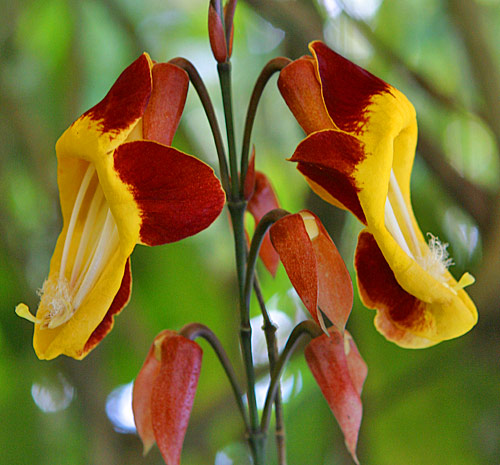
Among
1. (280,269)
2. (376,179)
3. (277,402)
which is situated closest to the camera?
(376,179)

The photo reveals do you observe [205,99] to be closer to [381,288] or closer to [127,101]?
[127,101]

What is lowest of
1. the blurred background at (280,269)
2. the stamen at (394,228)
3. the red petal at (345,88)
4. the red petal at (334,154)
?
the blurred background at (280,269)

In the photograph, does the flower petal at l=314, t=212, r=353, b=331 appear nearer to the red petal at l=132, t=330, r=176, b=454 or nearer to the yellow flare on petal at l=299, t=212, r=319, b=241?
the yellow flare on petal at l=299, t=212, r=319, b=241

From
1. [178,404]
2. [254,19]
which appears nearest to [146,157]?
[178,404]

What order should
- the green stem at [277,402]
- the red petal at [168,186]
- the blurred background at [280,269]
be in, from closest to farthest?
the red petal at [168,186], the green stem at [277,402], the blurred background at [280,269]

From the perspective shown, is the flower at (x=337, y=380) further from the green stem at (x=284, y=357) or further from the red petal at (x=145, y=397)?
the red petal at (x=145, y=397)

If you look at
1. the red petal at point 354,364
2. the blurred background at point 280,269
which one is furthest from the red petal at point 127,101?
the blurred background at point 280,269

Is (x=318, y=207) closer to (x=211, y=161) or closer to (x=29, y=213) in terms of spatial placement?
(x=211, y=161)

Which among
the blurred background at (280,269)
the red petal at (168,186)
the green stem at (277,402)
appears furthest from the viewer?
the blurred background at (280,269)

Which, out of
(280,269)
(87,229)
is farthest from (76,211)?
(280,269)
